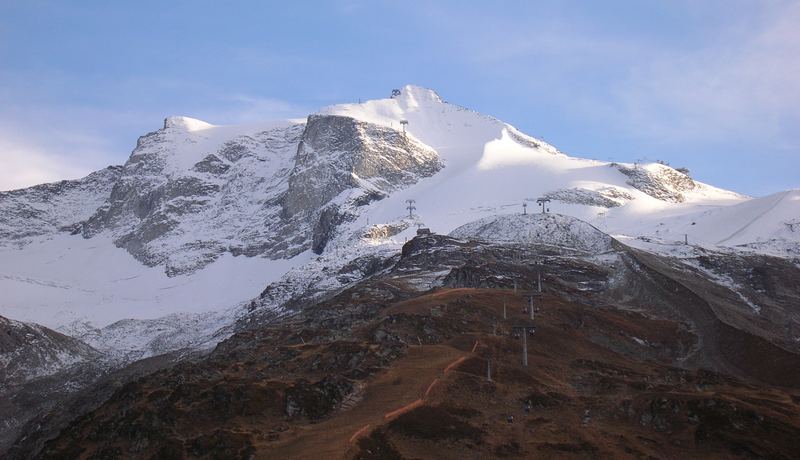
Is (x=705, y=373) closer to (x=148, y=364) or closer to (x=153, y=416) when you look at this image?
(x=153, y=416)

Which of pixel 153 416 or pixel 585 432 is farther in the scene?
pixel 153 416

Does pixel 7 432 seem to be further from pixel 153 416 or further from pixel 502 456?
pixel 502 456

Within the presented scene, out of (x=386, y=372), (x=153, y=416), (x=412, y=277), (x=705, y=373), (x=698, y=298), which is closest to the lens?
(x=153, y=416)

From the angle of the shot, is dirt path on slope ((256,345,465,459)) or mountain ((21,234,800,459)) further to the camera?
mountain ((21,234,800,459))

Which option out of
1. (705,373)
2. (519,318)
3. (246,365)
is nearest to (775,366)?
(705,373)

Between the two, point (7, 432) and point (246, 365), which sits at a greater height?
point (246, 365)

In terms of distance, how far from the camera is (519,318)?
99688mm

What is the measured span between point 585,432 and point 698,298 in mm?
59471

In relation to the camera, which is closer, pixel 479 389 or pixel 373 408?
pixel 373 408

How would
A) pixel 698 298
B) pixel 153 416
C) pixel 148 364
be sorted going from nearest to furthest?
pixel 153 416
pixel 698 298
pixel 148 364

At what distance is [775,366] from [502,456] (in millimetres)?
41990

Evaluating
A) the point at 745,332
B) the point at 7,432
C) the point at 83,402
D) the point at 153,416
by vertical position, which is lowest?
the point at 7,432

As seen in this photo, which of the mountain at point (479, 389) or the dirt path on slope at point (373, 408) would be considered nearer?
the dirt path on slope at point (373, 408)

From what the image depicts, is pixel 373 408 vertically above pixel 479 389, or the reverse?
pixel 479 389
